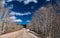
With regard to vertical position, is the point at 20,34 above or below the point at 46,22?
below


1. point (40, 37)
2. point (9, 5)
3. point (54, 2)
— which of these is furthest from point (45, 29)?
point (9, 5)

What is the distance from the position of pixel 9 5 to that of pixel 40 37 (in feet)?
2.63

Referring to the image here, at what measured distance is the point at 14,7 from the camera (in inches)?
162

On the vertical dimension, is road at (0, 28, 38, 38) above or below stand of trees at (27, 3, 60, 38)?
below

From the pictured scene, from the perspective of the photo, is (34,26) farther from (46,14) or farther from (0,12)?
(0,12)

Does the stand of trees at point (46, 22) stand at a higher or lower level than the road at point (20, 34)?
higher

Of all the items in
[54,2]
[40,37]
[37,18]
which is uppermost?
[54,2]

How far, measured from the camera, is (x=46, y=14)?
13.6 feet

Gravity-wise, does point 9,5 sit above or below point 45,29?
above

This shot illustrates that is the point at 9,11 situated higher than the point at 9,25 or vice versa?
the point at 9,11

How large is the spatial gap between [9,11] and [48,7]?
0.71m

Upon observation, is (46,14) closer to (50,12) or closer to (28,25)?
(50,12)

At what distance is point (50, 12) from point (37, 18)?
259mm

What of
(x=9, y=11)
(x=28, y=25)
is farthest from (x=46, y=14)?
(x=9, y=11)
